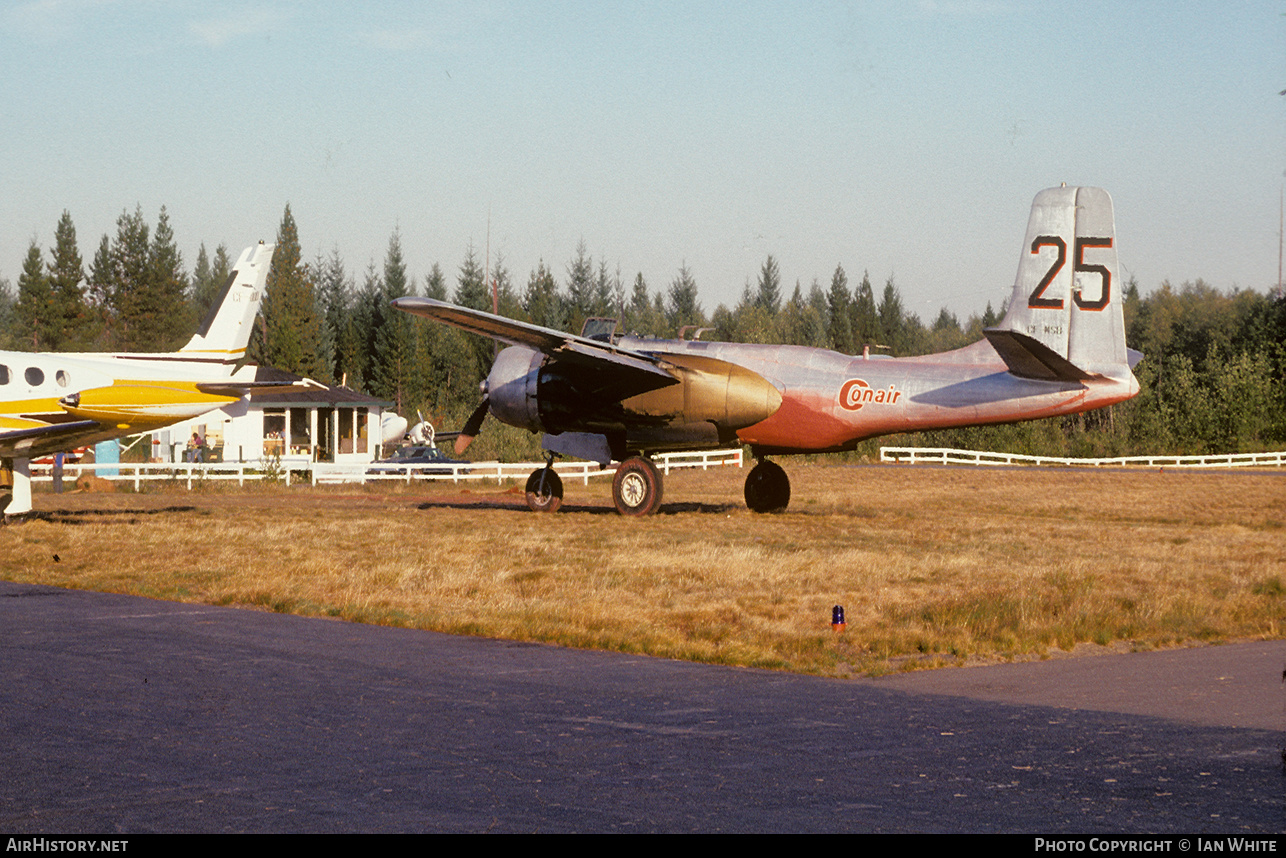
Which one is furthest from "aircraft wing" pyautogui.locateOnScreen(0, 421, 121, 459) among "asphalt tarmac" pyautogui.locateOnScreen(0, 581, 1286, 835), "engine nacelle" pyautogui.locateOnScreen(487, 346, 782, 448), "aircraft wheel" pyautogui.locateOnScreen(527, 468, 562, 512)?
"asphalt tarmac" pyautogui.locateOnScreen(0, 581, 1286, 835)

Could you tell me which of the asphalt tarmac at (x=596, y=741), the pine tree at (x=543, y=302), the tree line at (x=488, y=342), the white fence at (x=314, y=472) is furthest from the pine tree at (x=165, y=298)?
the asphalt tarmac at (x=596, y=741)

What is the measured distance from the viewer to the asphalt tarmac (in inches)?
259

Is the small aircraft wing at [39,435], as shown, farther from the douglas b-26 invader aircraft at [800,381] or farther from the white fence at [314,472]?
the white fence at [314,472]

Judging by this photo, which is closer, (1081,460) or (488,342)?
(1081,460)

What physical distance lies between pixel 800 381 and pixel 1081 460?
121 feet

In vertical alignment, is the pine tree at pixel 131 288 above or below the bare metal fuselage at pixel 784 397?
above

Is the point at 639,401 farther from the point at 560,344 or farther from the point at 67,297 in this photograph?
the point at 67,297

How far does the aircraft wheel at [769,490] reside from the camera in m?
29.1

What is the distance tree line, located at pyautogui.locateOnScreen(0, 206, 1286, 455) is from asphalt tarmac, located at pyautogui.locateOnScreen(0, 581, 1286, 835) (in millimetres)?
42337

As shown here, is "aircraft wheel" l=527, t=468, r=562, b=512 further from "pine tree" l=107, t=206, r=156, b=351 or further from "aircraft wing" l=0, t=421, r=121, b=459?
"pine tree" l=107, t=206, r=156, b=351

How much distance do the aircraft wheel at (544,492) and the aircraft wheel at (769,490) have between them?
4245 mm

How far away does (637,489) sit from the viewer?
27.6 metres

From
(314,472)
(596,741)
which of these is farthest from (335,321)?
(596,741)
